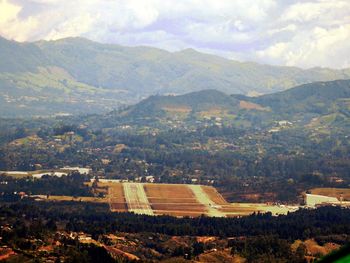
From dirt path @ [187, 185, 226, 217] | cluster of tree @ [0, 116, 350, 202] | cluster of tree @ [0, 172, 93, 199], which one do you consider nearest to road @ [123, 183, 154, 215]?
cluster of tree @ [0, 172, 93, 199]

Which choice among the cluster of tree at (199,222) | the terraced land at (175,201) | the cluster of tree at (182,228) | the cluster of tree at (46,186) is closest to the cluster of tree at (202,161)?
the terraced land at (175,201)

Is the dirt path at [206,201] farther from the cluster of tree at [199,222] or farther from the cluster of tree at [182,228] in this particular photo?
the cluster of tree at [182,228]

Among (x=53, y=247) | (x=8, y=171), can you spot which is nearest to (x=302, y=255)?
(x=53, y=247)

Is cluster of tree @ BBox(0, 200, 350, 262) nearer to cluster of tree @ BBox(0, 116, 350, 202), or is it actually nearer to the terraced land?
the terraced land

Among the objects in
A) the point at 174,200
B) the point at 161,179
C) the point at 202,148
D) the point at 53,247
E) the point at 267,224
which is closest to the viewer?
the point at 53,247

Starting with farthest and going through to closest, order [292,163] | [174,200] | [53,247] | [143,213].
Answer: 1. [292,163]
2. [174,200]
3. [143,213]
4. [53,247]

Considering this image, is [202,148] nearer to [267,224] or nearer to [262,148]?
[262,148]
